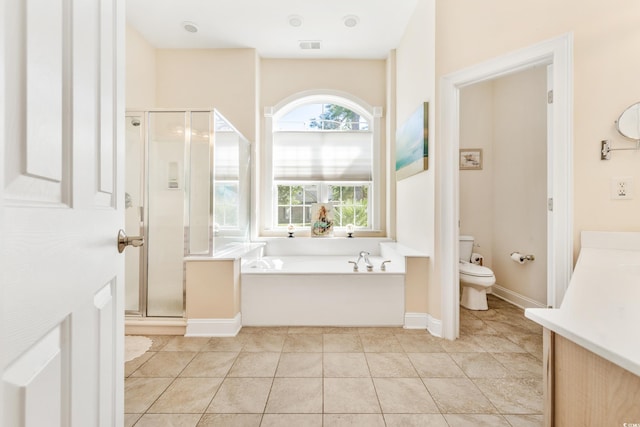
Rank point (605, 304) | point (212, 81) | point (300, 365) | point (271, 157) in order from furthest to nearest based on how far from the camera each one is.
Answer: point (271, 157) → point (212, 81) → point (300, 365) → point (605, 304)

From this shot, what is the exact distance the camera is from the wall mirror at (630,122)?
1.52 m

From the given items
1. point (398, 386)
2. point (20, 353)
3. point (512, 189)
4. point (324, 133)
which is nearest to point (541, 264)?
point (512, 189)

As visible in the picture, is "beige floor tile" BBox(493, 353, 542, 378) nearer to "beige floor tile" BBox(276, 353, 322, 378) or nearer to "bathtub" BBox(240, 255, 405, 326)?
"bathtub" BBox(240, 255, 405, 326)

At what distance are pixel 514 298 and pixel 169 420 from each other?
3300 mm

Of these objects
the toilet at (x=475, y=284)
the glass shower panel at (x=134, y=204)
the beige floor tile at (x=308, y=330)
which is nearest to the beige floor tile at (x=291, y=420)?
the beige floor tile at (x=308, y=330)

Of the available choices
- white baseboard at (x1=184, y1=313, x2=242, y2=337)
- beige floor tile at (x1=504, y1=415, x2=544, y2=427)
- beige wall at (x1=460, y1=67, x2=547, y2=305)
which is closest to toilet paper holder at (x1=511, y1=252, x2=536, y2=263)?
beige wall at (x1=460, y1=67, x2=547, y2=305)

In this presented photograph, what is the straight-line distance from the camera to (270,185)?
366 centimetres

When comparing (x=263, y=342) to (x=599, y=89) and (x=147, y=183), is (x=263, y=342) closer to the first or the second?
(x=147, y=183)

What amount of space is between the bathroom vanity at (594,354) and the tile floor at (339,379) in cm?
64

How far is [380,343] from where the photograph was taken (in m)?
2.19

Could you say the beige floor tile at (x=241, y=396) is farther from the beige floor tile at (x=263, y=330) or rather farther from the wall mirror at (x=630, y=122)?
the wall mirror at (x=630, y=122)

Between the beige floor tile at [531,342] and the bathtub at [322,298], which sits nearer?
the beige floor tile at [531,342]

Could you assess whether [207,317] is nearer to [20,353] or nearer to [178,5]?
[20,353]

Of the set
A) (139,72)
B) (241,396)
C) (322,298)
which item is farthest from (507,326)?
(139,72)
